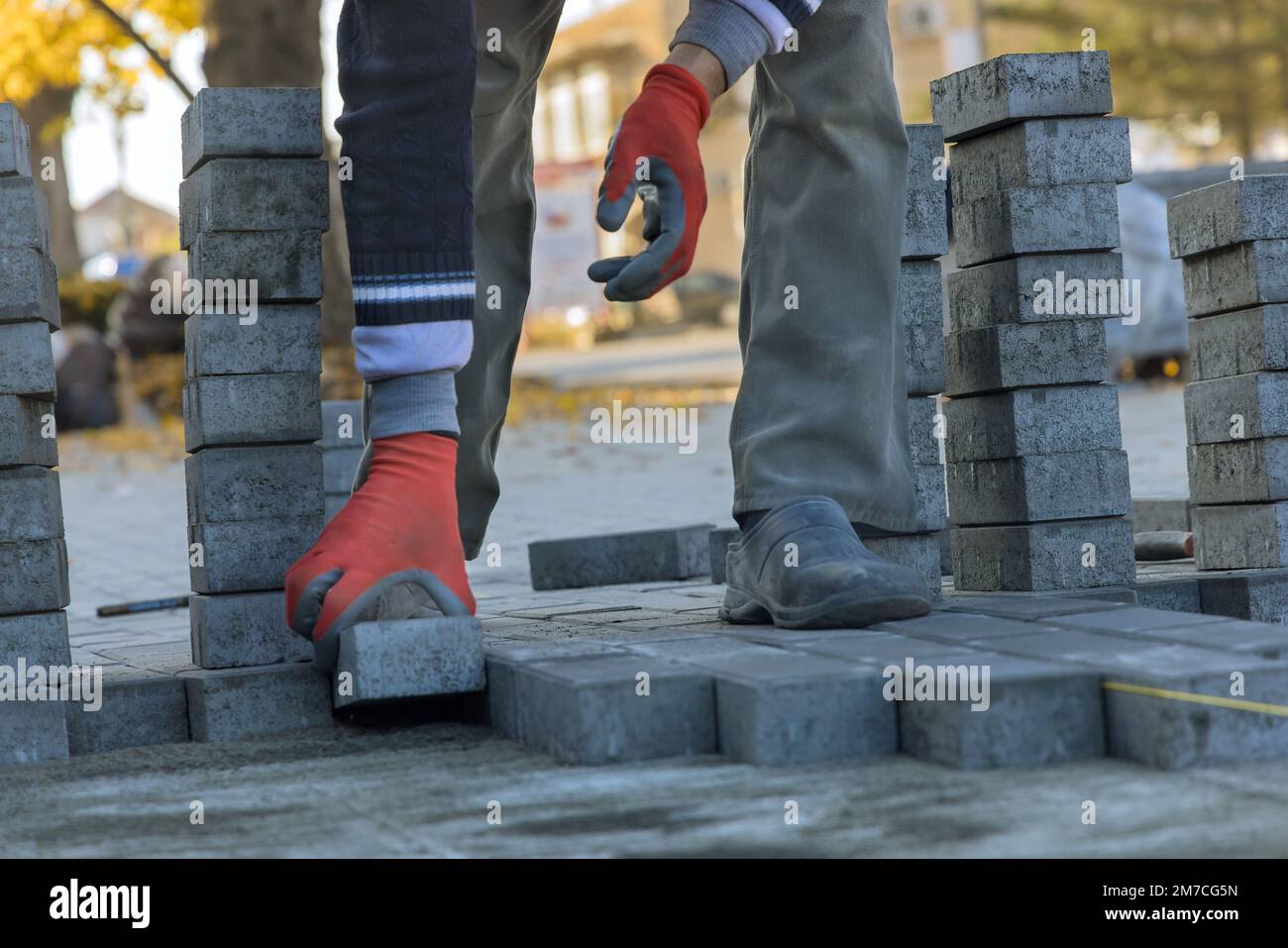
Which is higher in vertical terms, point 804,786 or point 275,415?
point 275,415

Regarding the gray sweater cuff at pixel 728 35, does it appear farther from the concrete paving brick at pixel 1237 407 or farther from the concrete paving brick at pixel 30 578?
the concrete paving brick at pixel 1237 407

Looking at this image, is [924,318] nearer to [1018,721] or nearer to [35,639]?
[1018,721]

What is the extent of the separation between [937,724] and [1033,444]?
147cm

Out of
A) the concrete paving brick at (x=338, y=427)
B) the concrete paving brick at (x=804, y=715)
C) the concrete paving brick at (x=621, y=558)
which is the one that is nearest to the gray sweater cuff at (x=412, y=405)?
the concrete paving brick at (x=804, y=715)

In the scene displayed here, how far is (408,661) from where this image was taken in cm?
280

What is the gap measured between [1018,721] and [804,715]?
29cm

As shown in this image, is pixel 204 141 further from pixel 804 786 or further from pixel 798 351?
pixel 804 786

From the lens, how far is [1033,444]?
3.69 meters

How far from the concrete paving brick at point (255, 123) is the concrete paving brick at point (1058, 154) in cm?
144

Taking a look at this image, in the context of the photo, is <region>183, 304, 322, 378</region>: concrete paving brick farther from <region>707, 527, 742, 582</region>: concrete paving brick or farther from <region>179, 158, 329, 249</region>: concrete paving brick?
<region>707, 527, 742, 582</region>: concrete paving brick

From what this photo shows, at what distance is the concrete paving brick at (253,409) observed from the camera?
3.19 meters

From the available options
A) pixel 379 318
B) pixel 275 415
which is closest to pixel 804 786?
pixel 379 318
